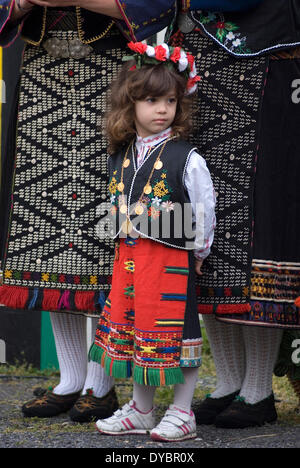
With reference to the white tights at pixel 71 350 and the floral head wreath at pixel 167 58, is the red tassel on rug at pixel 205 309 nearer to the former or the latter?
the white tights at pixel 71 350

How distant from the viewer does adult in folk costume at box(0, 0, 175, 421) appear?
3.03m

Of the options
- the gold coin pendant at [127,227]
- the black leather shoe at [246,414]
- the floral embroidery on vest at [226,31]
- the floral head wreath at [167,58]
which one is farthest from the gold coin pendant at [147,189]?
the black leather shoe at [246,414]

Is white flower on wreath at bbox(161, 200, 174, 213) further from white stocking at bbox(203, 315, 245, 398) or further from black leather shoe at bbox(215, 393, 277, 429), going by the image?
black leather shoe at bbox(215, 393, 277, 429)

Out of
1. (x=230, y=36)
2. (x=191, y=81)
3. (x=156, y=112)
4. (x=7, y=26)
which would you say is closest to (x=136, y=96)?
(x=156, y=112)

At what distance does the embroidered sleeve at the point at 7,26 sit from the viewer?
9.70ft

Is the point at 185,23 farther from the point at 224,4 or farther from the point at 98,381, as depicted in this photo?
the point at 98,381

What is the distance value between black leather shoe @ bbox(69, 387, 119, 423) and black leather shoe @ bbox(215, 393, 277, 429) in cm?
39

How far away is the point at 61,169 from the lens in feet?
10.1

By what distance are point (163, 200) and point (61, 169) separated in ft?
1.61

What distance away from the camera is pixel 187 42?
9.78 ft

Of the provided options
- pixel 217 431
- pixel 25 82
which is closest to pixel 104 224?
pixel 25 82

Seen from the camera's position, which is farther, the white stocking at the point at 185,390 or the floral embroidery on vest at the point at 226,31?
the floral embroidery on vest at the point at 226,31

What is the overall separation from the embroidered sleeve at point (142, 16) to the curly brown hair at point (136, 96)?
0.12 meters

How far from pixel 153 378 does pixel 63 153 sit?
2.88 ft
